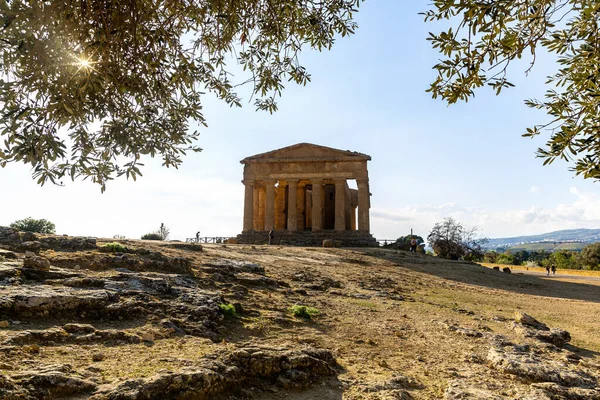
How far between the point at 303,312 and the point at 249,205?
30.0 m

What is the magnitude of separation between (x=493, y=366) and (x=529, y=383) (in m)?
0.57

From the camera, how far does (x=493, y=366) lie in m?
5.60

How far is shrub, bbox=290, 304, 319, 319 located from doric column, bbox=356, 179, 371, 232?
2758 cm

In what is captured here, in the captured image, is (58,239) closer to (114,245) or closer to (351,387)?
(114,245)

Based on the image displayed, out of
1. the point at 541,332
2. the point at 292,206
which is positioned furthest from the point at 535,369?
the point at 292,206

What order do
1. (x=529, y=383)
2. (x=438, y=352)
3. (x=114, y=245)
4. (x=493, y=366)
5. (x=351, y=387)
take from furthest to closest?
(x=114, y=245), (x=438, y=352), (x=493, y=366), (x=529, y=383), (x=351, y=387)

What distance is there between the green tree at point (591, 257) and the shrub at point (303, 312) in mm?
56399

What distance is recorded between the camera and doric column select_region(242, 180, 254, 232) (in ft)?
121

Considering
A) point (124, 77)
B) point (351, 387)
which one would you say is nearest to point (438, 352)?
point (351, 387)

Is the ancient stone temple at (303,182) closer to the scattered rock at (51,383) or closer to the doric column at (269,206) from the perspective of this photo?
the doric column at (269,206)

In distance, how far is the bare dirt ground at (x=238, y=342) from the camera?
12.8 feet

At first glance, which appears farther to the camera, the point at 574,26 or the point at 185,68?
the point at 185,68

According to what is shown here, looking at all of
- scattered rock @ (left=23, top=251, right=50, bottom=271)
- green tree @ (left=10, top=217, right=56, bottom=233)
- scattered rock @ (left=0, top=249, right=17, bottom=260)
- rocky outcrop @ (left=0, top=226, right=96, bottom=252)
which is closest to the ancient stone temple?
green tree @ (left=10, top=217, right=56, bottom=233)

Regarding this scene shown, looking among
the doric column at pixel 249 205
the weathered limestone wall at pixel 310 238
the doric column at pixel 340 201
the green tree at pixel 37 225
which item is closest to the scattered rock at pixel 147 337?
the green tree at pixel 37 225
